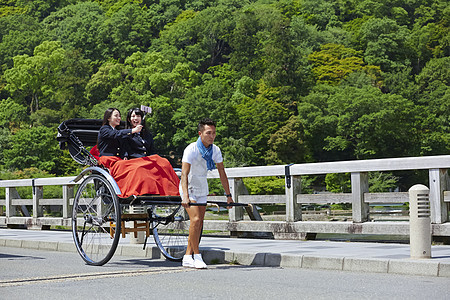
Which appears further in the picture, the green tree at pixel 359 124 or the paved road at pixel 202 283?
the green tree at pixel 359 124

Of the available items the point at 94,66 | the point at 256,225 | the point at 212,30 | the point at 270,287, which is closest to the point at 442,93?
the point at 212,30

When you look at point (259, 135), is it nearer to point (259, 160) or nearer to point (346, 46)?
point (259, 160)

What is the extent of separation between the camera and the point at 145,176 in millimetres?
8406

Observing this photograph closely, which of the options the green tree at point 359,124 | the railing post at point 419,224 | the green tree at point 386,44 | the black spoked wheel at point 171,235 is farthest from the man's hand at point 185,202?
the green tree at point 386,44

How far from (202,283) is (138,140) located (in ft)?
9.61

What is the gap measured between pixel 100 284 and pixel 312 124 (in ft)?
255

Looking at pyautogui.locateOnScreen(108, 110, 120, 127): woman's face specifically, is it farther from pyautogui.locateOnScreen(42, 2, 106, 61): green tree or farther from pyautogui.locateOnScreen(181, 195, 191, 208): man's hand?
pyautogui.locateOnScreen(42, 2, 106, 61): green tree

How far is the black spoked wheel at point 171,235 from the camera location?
30.8 ft

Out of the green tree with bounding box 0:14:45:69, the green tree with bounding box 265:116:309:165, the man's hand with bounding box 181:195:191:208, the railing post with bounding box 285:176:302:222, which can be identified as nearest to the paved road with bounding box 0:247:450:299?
the man's hand with bounding box 181:195:191:208

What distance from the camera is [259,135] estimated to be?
8475cm

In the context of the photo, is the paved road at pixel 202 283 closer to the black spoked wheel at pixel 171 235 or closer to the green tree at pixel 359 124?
the black spoked wheel at pixel 171 235

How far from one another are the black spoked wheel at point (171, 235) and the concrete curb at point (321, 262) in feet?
1.12

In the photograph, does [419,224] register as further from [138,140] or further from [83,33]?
[83,33]

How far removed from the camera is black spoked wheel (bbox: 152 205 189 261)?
9.40 metres
